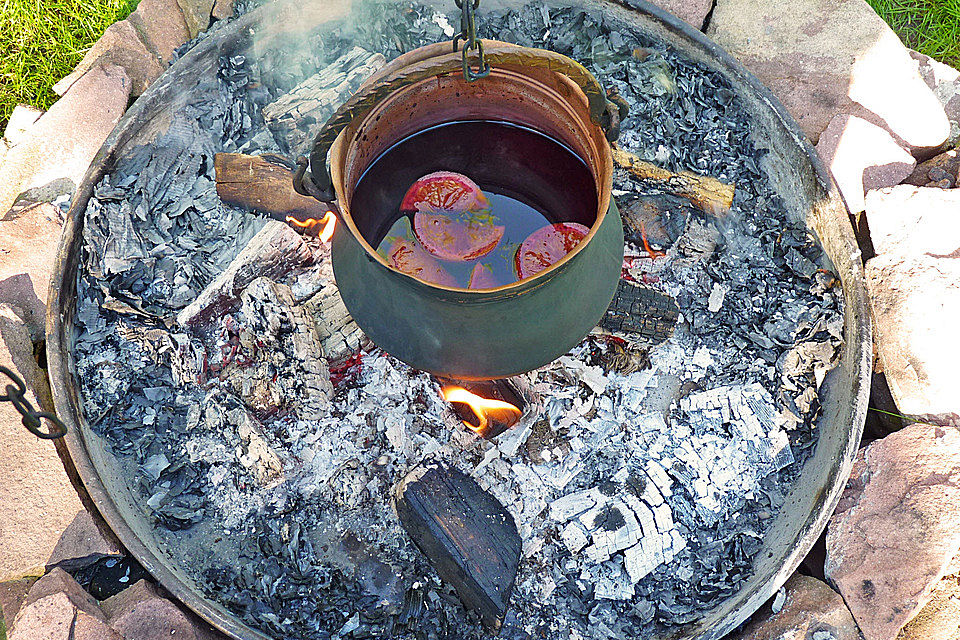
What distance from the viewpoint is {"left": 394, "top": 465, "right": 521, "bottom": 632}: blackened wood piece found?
2238 mm

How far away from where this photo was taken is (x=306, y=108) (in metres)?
3.04

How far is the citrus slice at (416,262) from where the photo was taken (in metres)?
2.16

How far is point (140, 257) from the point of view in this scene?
2760 millimetres

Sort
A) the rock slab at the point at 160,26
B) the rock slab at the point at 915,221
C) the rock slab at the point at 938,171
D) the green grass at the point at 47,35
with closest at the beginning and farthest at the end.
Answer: the rock slab at the point at 915,221 < the rock slab at the point at 938,171 < the rock slab at the point at 160,26 < the green grass at the point at 47,35

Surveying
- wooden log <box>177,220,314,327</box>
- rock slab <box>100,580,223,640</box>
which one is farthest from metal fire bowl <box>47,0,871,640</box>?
wooden log <box>177,220,314,327</box>

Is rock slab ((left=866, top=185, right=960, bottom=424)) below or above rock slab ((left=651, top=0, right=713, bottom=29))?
below

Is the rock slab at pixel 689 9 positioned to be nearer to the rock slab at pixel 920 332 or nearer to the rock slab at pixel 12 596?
the rock slab at pixel 920 332

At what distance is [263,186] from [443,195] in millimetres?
912

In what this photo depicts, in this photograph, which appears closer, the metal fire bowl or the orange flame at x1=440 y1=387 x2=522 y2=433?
the metal fire bowl

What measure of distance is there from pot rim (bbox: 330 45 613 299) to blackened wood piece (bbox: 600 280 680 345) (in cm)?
69

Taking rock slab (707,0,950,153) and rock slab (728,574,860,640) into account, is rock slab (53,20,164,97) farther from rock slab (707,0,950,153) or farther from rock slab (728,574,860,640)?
rock slab (728,574,860,640)

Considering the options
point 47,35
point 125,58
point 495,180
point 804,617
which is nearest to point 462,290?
point 495,180

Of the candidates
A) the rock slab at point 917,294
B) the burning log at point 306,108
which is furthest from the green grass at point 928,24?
the burning log at point 306,108

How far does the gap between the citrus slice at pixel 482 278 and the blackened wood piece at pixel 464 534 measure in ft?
2.27
